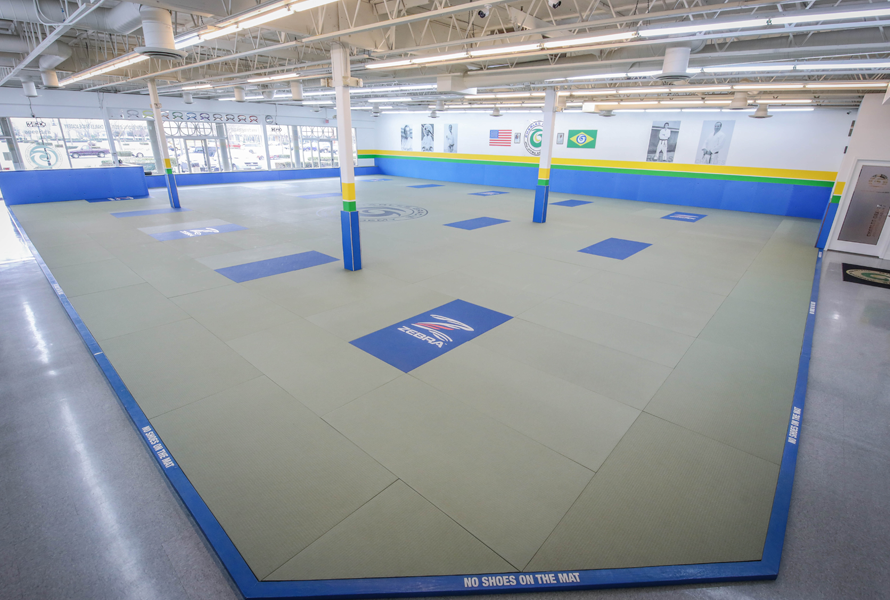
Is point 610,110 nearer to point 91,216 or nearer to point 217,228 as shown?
point 217,228

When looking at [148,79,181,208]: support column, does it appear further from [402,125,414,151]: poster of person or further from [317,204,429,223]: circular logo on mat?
[402,125,414,151]: poster of person

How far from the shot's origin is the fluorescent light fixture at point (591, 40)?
7.24m

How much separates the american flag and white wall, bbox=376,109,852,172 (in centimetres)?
23

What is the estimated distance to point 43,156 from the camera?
69.6 ft

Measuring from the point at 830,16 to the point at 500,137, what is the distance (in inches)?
835

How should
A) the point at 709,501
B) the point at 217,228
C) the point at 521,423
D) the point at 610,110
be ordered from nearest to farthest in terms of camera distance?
the point at 709,501
the point at 521,423
the point at 217,228
the point at 610,110

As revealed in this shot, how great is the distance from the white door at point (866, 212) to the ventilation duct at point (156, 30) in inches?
673

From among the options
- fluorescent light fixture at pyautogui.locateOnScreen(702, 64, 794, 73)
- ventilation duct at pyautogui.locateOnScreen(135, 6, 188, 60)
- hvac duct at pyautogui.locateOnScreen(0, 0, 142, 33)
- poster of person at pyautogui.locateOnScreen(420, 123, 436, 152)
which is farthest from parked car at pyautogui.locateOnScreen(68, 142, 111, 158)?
fluorescent light fixture at pyautogui.locateOnScreen(702, 64, 794, 73)

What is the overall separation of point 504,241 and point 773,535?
10.1 m

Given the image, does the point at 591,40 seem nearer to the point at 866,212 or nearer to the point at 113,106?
the point at 866,212

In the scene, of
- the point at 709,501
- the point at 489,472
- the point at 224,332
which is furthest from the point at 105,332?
the point at 709,501

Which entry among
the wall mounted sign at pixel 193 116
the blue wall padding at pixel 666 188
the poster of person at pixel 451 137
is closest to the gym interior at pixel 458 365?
the blue wall padding at pixel 666 188

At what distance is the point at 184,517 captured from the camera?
11.3 feet

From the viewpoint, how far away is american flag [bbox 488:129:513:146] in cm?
2561
